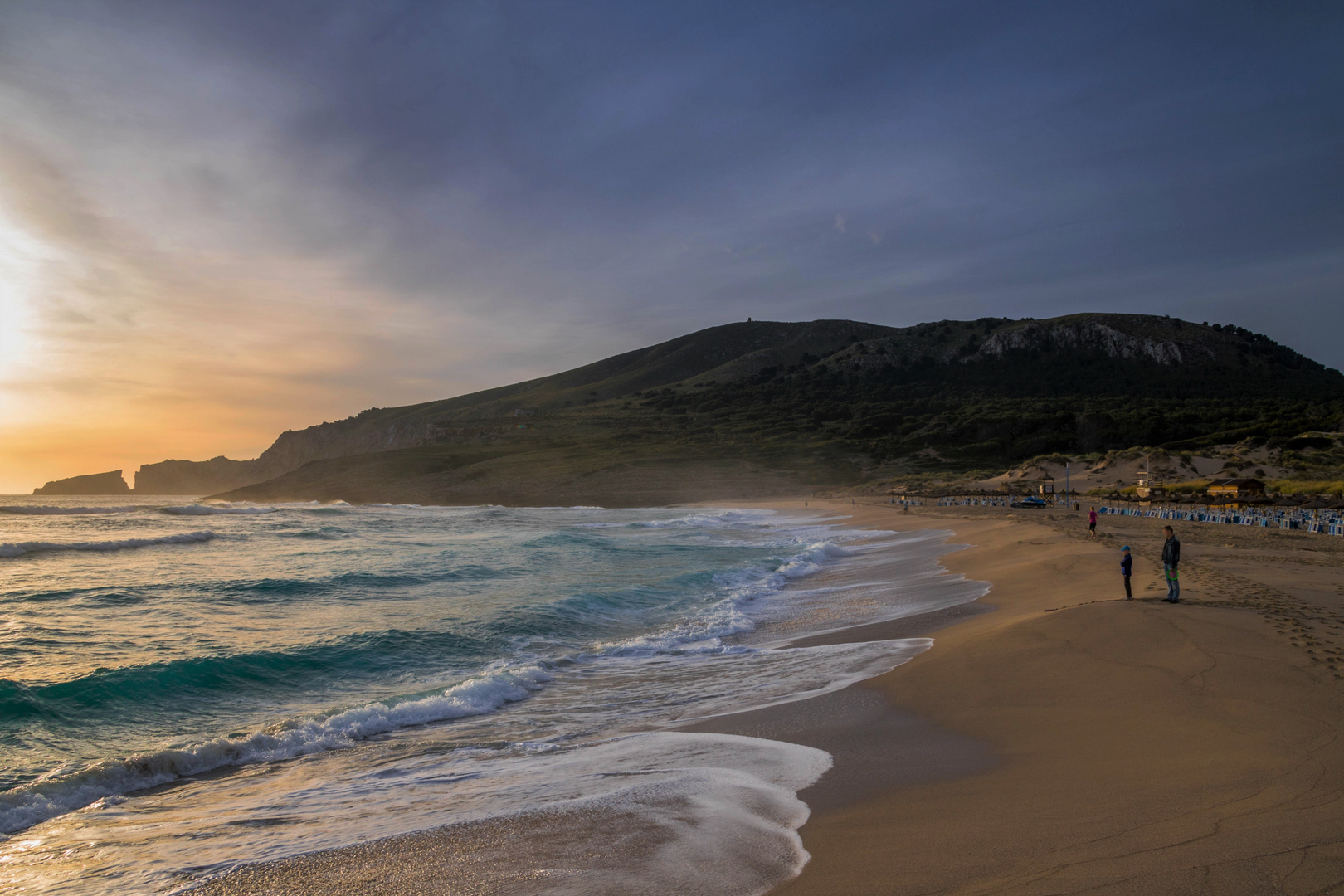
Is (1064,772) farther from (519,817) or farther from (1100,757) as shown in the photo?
(519,817)

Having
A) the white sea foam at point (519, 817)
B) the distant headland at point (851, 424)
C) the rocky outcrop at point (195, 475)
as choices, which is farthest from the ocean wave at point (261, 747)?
the rocky outcrop at point (195, 475)

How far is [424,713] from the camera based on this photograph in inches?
304

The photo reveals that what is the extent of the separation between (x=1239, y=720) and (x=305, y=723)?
814 centimetres

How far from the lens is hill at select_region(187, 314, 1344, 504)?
235 feet

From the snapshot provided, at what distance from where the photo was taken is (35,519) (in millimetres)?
43312

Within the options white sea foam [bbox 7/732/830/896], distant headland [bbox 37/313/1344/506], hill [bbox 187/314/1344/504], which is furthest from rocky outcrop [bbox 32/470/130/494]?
white sea foam [bbox 7/732/830/896]

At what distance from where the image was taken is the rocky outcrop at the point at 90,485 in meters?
154

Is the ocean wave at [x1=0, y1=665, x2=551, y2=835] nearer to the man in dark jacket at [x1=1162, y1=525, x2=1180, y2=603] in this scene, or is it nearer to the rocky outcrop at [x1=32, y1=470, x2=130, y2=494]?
the man in dark jacket at [x1=1162, y1=525, x2=1180, y2=603]

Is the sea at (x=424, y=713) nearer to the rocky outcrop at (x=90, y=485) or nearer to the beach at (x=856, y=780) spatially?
the beach at (x=856, y=780)

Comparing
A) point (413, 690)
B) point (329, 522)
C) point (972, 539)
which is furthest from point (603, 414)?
point (413, 690)

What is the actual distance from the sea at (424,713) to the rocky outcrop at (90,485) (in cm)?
17662

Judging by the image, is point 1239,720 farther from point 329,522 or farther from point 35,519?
point 35,519

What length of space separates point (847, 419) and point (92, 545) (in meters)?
86.6

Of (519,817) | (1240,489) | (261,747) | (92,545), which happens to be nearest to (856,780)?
(519,817)
